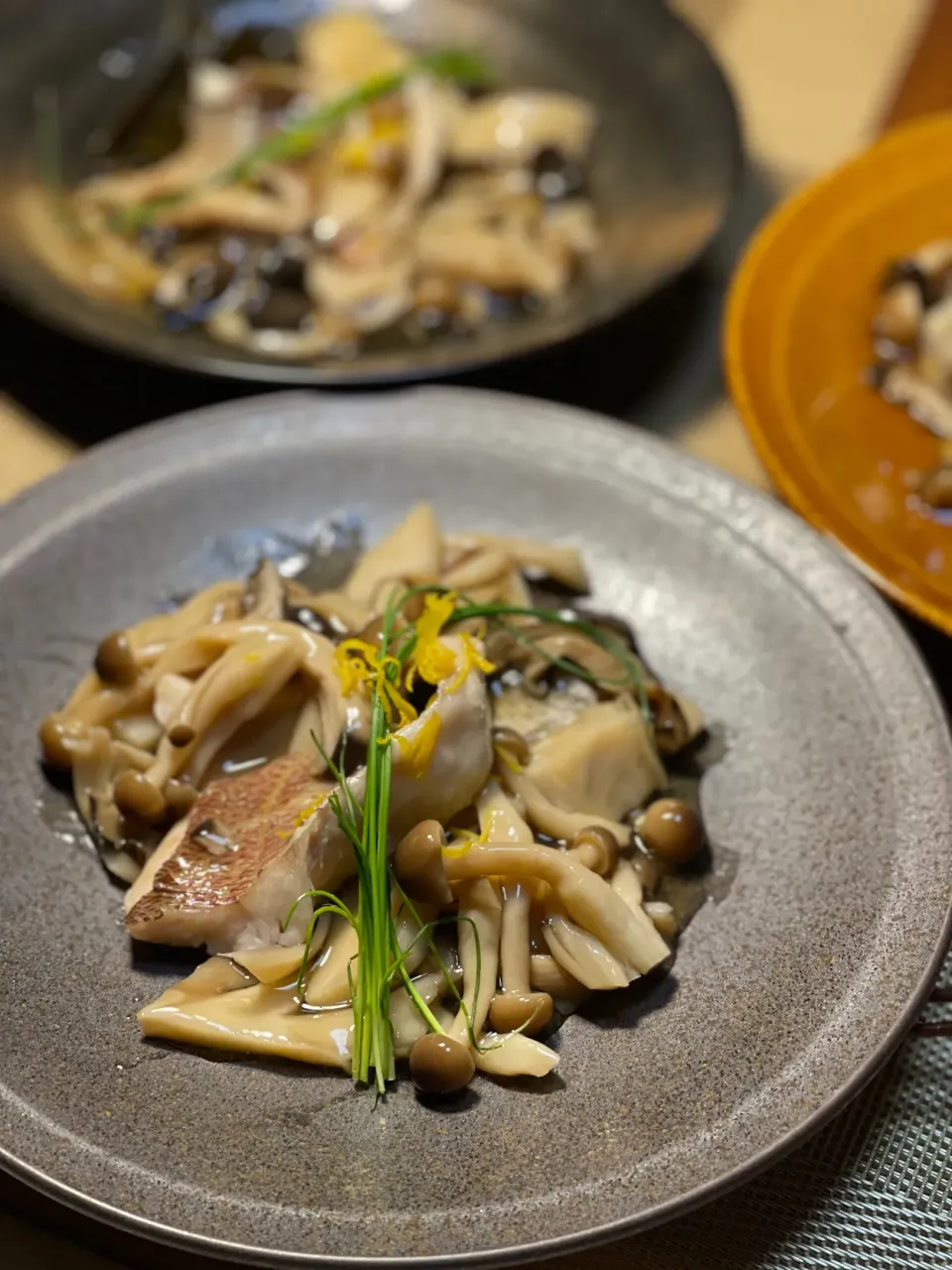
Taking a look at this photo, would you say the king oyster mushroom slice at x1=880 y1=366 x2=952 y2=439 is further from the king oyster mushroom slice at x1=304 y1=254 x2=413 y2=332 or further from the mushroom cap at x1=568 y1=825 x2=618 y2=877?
the mushroom cap at x1=568 y1=825 x2=618 y2=877

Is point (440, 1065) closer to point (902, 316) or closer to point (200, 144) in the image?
point (902, 316)

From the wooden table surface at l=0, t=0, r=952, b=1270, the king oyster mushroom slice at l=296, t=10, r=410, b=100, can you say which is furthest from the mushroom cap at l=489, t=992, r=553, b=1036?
the king oyster mushroom slice at l=296, t=10, r=410, b=100

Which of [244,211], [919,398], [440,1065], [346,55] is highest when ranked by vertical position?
[346,55]

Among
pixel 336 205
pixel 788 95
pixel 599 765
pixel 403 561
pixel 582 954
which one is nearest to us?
pixel 582 954

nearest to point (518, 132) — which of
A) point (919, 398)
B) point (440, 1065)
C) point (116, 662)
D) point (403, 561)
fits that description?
point (919, 398)

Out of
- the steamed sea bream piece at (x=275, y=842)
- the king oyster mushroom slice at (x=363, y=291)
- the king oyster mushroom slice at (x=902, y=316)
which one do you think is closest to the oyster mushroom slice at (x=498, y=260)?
the king oyster mushroom slice at (x=363, y=291)

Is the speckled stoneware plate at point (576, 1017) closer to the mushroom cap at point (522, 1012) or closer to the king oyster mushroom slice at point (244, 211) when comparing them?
the mushroom cap at point (522, 1012)

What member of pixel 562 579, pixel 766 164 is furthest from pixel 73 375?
pixel 766 164
